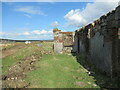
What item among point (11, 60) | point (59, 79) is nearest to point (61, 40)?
point (11, 60)

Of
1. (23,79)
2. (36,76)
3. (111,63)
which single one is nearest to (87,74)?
(111,63)

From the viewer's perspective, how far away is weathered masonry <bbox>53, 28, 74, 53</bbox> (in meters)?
14.8

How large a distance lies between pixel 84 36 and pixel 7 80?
22.7 feet

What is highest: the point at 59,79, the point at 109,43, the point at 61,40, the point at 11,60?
the point at 61,40

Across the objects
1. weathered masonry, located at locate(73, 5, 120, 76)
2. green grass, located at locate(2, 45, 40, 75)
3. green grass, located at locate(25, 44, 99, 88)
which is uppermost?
weathered masonry, located at locate(73, 5, 120, 76)

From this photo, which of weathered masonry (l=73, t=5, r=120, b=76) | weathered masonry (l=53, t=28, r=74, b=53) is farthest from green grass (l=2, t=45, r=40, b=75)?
weathered masonry (l=73, t=5, r=120, b=76)

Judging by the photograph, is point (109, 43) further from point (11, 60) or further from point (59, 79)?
point (11, 60)

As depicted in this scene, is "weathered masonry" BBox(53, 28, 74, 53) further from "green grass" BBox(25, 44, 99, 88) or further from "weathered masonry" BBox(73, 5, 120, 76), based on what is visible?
"weathered masonry" BBox(73, 5, 120, 76)

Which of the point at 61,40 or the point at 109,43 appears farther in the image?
the point at 61,40

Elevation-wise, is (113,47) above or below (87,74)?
above

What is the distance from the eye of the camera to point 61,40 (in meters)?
15.1

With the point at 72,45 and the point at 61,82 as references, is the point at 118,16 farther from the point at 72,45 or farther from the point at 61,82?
the point at 72,45

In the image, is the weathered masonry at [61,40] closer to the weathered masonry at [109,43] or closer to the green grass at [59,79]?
the green grass at [59,79]

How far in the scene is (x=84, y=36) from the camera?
11.6 m
